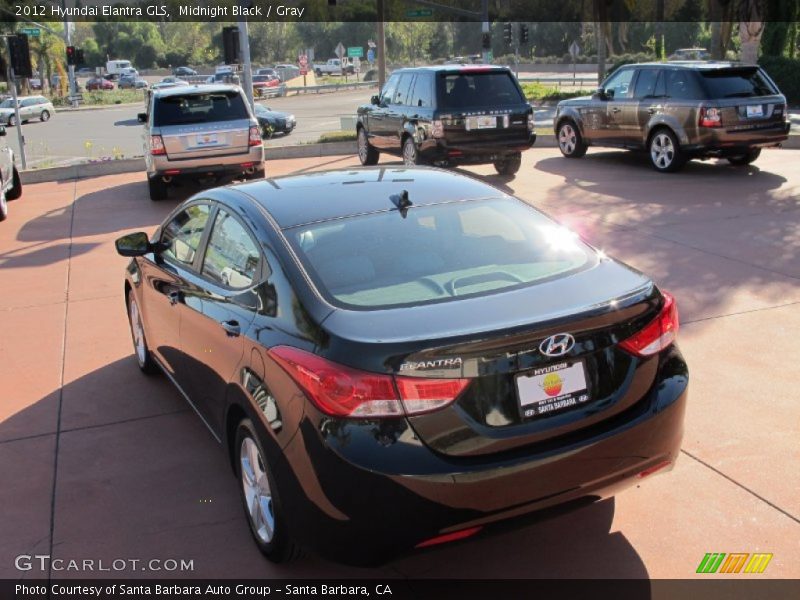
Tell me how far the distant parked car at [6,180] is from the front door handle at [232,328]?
10.1m

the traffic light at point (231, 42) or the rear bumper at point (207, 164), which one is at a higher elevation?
the traffic light at point (231, 42)

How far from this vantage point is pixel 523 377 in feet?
10.7

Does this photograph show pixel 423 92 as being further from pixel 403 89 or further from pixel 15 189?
pixel 15 189

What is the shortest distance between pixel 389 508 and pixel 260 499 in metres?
0.88

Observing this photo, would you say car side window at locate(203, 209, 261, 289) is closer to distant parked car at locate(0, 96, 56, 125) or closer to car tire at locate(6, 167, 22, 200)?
car tire at locate(6, 167, 22, 200)

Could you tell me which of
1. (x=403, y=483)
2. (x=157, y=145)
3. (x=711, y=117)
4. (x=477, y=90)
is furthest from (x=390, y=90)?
(x=403, y=483)

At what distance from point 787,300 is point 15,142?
2816cm

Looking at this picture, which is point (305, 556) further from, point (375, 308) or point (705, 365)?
point (705, 365)

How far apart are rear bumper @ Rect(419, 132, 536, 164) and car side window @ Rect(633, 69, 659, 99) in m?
2.30

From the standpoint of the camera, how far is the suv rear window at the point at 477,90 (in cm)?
1367

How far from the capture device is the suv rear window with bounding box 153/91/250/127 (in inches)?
541

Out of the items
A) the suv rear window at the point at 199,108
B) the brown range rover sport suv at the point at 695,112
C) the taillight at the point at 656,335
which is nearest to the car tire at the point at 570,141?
the brown range rover sport suv at the point at 695,112

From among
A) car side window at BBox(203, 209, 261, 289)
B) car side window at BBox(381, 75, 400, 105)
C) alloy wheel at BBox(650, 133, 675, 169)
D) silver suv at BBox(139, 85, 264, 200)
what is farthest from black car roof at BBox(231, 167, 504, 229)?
car side window at BBox(381, 75, 400, 105)

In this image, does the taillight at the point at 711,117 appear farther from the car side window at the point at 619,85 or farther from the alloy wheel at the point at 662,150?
the car side window at the point at 619,85
